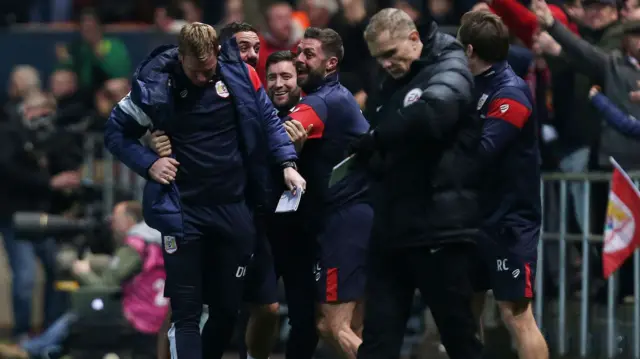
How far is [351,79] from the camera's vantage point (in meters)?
12.6

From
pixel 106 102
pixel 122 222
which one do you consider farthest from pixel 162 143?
pixel 106 102

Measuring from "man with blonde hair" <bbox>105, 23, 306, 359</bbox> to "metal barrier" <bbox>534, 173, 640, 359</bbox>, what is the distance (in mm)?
2917

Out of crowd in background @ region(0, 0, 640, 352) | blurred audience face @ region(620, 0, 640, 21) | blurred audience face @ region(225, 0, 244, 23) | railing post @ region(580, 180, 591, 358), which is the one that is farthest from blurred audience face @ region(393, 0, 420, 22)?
railing post @ region(580, 180, 591, 358)

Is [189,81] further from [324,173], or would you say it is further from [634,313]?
[634,313]

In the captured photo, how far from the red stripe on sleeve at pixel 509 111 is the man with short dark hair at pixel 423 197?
43.3 inches

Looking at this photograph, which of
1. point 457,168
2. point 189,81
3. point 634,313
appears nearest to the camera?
point 457,168

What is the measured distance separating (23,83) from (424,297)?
28.0 ft

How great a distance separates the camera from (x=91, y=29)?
663 inches

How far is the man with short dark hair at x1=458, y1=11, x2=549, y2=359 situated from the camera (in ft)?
31.3

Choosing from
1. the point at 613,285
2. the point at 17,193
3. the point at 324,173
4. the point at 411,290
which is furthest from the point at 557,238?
the point at 17,193

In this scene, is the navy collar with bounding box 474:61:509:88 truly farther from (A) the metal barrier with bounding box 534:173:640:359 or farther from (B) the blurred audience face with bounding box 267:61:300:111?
(A) the metal barrier with bounding box 534:173:640:359

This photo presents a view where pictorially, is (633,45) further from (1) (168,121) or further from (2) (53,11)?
(2) (53,11)

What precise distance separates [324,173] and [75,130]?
5894mm

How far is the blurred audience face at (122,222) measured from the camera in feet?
43.6
